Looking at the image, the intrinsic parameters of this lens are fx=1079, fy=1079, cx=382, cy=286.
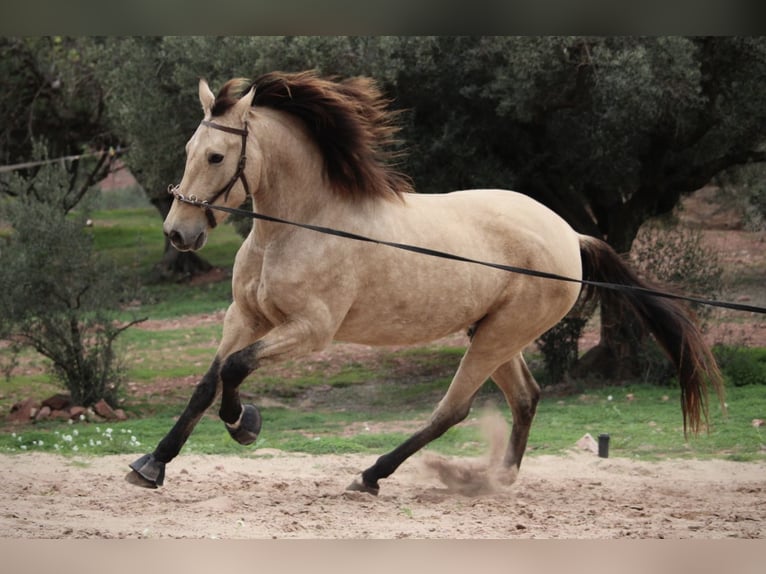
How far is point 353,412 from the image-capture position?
962cm

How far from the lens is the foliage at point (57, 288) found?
8.96 metres

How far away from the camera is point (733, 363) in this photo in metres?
9.77

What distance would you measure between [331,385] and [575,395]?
2.39 metres

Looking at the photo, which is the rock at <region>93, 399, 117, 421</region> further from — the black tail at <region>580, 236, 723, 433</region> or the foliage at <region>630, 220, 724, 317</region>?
the foliage at <region>630, 220, 724, 317</region>

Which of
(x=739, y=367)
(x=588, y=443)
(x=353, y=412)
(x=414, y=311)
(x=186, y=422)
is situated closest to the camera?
(x=186, y=422)

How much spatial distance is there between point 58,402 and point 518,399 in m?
4.72

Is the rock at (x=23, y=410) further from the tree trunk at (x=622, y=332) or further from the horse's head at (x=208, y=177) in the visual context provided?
the tree trunk at (x=622, y=332)

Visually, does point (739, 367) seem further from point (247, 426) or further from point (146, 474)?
point (146, 474)

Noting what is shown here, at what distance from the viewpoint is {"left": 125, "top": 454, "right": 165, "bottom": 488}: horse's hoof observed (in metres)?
5.09

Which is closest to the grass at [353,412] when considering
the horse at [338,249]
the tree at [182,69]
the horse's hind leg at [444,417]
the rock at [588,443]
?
the rock at [588,443]

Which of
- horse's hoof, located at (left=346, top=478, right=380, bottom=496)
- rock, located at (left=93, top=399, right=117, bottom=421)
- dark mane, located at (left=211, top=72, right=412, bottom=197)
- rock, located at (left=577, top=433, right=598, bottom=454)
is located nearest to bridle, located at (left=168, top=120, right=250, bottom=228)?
dark mane, located at (left=211, top=72, right=412, bottom=197)

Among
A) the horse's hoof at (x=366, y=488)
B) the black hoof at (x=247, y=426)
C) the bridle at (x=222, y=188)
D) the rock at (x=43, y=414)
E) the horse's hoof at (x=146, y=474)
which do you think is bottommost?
the rock at (x=43, y=414)

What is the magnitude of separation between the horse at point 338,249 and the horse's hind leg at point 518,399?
32cm

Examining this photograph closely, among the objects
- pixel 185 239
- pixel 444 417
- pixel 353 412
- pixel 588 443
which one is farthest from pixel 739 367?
pixel 185 239
